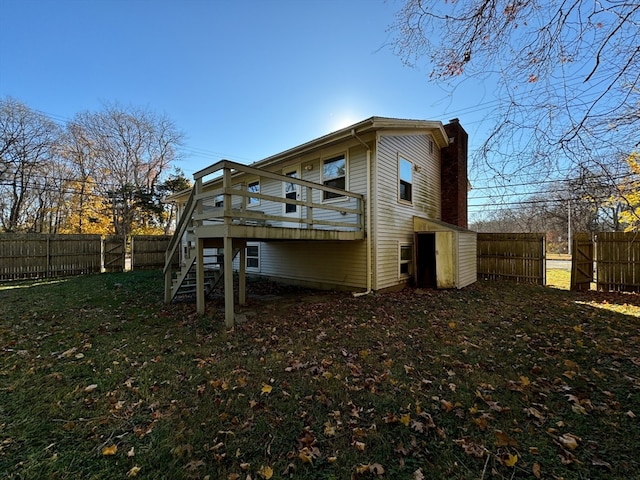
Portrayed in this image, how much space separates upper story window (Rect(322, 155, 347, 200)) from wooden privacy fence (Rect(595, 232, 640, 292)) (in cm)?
878

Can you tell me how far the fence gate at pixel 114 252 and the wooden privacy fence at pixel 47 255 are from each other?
1.26 ft

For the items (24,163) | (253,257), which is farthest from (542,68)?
(24,163)

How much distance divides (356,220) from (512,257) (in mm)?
7502

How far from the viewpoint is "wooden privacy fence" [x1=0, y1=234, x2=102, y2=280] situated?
38.6ft

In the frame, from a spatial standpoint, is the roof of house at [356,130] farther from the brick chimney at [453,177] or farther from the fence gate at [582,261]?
the fence gate at [582,261]

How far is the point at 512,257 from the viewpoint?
11.3 metres

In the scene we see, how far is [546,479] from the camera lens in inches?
77.1

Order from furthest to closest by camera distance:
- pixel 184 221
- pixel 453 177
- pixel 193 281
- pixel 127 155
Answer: pixel 127 155
pixel 453 177
pixel 193 281
pixel 184 221

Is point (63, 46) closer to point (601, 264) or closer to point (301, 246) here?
point (301, 246)

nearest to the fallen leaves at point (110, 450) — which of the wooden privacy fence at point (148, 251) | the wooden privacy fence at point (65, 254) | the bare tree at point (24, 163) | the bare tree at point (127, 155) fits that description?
the wooden privacy fence at point (65, 254)

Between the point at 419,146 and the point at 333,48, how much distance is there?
6.47 meters

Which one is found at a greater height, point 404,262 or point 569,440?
point 404,262

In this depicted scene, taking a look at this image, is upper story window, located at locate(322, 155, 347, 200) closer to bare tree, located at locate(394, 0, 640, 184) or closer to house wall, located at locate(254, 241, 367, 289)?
house wall, located at locate(254, 241, 367, 289)

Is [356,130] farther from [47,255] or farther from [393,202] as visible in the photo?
[47,255]
